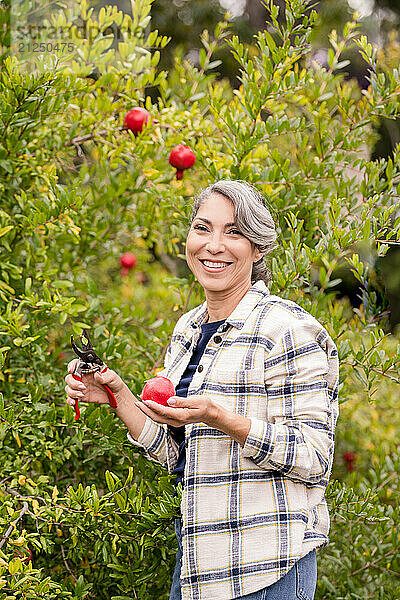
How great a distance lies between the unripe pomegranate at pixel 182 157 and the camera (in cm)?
255

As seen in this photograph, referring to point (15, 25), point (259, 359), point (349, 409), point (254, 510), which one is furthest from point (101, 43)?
point (349, 409)

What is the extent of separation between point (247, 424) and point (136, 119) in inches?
58.7

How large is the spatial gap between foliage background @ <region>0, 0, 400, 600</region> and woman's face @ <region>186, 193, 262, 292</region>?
13.9 inches

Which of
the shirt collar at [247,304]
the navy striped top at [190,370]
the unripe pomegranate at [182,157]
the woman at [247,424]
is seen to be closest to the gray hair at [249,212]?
the woman at [247,424]

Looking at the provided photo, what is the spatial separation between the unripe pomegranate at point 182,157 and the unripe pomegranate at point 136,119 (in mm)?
174

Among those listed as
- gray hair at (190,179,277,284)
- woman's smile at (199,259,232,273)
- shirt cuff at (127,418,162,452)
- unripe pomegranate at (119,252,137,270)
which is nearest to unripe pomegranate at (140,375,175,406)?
shirt cuff at (127,418,162,452)

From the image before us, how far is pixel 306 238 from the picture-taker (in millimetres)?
2314

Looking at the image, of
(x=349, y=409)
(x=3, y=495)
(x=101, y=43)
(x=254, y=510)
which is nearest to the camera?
(x=254, y=510)

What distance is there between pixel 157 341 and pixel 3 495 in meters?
0.84

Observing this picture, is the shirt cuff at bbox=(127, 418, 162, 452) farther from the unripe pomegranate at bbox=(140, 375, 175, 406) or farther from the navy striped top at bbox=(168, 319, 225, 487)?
the unripe pomegranate at bbox=(140, 375, 175, 406)

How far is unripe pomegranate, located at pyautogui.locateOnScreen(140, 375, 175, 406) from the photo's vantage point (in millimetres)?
1734

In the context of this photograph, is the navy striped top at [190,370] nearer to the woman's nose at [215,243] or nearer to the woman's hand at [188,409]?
the woman's nose at [215,243]

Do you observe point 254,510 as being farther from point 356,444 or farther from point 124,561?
point 356,444

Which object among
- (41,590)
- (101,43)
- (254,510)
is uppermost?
(101,43)
